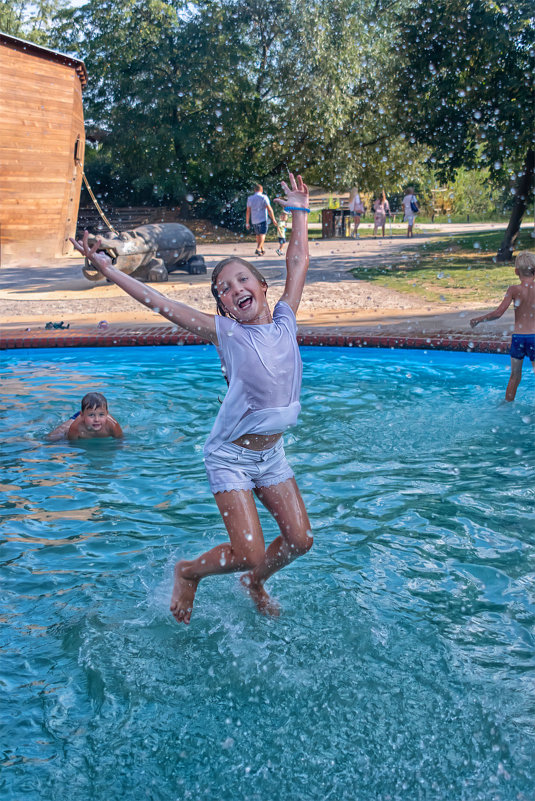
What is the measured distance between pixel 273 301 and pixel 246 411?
10121 mm

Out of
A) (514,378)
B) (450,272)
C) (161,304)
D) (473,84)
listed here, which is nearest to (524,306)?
(514,378)

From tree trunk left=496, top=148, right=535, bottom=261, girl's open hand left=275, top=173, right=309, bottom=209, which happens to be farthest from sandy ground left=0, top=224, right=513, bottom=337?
girl's open hand left=275, top=173, right=309, bottom=209

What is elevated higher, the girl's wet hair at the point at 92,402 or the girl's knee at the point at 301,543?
the girl's knee at the point at 301,543

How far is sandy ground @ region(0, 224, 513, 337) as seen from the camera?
36.6ft

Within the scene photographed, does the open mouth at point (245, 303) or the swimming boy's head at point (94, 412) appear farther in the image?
the swimming boy's head at point (94, 412)

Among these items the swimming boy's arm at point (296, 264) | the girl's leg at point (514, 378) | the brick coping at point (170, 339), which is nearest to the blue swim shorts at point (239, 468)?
the swimming boy's arm at point (296, 264)

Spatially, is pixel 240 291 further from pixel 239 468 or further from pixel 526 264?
pixel 526 264

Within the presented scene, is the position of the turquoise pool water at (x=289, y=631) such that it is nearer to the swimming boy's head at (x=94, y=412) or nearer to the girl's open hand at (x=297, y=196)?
the swimming boy's head at (x=94, y=412)

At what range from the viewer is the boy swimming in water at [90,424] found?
643cm

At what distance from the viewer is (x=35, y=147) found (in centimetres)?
2017

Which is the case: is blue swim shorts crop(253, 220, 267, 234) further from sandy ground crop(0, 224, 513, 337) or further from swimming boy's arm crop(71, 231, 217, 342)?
swimming boy's arm crop(71, 231, 217, 342)

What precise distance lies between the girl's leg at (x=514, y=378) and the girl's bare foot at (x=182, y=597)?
4.96 meters

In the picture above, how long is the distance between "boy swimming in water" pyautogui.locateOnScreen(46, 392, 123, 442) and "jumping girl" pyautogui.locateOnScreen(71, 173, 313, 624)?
10.7 ft

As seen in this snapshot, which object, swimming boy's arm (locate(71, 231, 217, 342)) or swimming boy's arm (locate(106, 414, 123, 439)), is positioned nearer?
swimming boy's arm (locate(71, 231, 217, 342))
